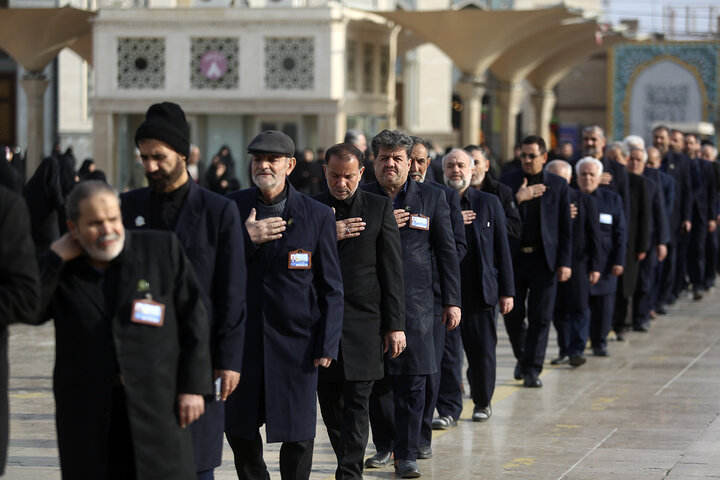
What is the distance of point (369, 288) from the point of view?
7297mm

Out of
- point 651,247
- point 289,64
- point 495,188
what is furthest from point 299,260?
point 289,64

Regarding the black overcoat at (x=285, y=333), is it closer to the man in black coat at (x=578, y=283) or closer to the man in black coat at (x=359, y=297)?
the man in black coat at (x=359, y=297)

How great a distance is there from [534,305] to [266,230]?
16.8 feet

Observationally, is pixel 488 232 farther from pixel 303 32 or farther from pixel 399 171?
pixel 303 32

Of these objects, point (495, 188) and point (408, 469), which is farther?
point (495, 188)

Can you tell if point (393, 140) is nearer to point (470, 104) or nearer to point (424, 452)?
point (424, 452)

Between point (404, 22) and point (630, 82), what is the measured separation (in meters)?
7.26

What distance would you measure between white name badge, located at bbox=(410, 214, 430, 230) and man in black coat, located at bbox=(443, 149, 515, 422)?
4.92 feet

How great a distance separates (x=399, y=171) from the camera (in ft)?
26.1

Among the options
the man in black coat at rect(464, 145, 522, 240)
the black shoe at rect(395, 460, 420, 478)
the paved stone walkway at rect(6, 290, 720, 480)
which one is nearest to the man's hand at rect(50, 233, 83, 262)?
the paved stone walkway at rect(6, 290, 720, 480)

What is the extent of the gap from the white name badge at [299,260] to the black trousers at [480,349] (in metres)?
3.25

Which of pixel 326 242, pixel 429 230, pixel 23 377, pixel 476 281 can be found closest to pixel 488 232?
pixel 476 281

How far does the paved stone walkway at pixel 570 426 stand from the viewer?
7977mm

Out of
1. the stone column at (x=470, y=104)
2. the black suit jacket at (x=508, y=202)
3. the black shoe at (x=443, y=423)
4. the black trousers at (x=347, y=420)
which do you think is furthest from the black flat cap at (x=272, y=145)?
the stone column at (x=470, y=104)
